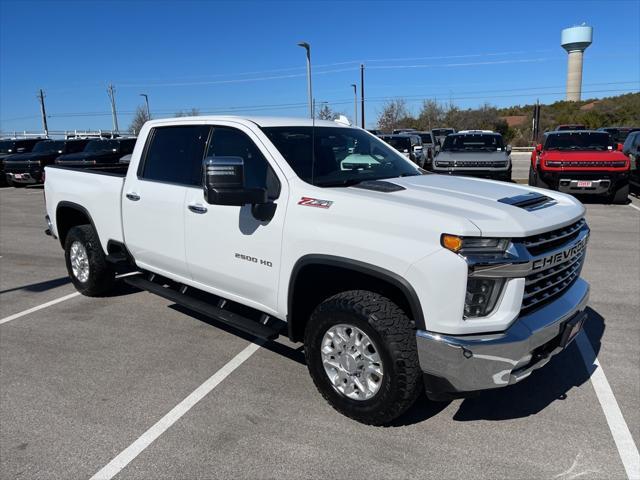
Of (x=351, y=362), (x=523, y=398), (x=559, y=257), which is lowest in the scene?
(x=523, y=398)

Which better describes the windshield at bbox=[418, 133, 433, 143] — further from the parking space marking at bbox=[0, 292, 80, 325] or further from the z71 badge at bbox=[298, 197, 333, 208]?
the z71 badge at bbox=[298, 197, 333, 208]

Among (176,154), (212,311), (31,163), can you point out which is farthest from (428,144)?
(212,311)

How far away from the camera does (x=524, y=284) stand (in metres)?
2.84

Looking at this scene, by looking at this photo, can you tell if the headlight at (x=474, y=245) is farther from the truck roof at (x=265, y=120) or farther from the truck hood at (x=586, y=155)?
the truck hood at (x=586, y=155)

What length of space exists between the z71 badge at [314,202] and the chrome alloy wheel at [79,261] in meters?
3.37

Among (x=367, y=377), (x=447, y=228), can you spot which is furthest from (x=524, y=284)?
(x=367, y=377)

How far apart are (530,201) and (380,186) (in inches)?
37.2

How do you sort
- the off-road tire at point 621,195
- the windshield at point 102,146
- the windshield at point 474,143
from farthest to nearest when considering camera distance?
1. the windshield at point 102,146
2. the windshield at point 474,143
3. the off-road tire at point 621,195

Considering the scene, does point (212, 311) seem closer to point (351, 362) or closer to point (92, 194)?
point (351, 362)

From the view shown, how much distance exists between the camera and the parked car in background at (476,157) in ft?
46.9

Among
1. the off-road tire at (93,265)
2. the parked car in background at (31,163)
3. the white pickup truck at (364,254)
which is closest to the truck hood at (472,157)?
the white pickup truck at (364,254)

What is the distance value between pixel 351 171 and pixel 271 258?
964 mm

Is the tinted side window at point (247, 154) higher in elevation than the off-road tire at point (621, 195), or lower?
higher

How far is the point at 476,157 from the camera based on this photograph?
14500mm
